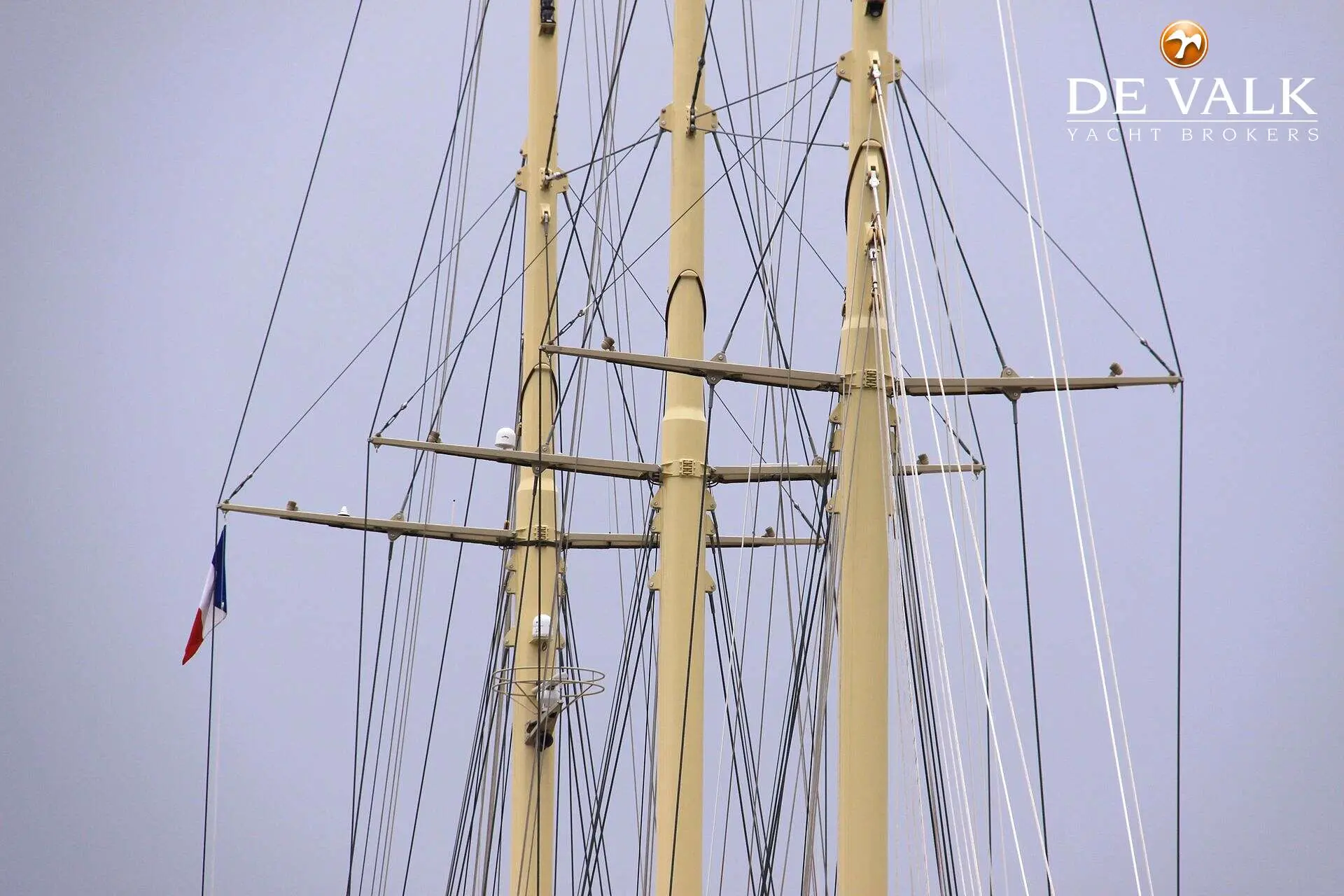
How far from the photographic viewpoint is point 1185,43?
17.9 m

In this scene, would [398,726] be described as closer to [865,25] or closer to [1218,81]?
[1218,81]

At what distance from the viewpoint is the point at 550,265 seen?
1425 centimetres

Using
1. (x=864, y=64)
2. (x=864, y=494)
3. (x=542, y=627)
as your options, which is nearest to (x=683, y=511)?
(x=542, y=627)

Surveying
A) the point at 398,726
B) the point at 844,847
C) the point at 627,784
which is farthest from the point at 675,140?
the point at 627,784

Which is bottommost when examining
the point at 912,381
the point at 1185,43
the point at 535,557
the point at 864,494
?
the point at 864,494

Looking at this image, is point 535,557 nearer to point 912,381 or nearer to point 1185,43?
point 912,381

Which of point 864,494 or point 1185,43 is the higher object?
point 1185,43

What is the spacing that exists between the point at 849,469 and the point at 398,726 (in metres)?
10.8

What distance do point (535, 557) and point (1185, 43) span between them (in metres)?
8.04

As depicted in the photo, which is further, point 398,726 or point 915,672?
point 398,726

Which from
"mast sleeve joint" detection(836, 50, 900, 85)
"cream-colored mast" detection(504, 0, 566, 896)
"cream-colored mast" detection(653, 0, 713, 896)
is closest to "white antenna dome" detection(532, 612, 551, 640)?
"cream-colored mast" detection(504, 0, 566, 896)

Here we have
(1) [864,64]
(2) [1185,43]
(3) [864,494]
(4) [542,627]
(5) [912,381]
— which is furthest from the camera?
(2) [1185,43]

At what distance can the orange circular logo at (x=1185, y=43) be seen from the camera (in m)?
17.6

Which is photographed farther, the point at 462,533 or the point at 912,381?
the point at 462,533
